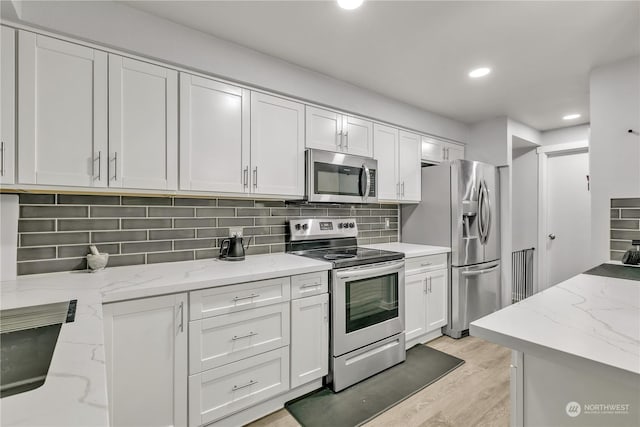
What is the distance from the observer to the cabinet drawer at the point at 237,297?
62.4 inches

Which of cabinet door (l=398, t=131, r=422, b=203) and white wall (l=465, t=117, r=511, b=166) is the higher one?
white wall (l=465, t=117, r=511, b=166)

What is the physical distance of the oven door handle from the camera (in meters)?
2.14

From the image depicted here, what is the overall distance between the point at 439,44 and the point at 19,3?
237cm

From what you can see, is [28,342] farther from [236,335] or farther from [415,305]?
[415,305]

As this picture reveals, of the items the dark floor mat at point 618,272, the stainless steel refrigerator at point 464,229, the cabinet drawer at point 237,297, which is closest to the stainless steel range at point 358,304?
the cabinet drawer at point 237,297

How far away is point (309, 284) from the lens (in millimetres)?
2014

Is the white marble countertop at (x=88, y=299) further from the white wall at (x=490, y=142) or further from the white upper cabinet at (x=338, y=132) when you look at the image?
the white wall at (x=490, y=142)

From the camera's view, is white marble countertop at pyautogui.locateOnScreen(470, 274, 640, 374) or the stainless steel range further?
the stainless steel range

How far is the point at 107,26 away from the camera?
1624 millimetres

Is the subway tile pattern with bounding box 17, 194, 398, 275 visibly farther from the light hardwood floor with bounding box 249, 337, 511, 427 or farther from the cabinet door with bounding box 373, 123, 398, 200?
the light hardwood floor with bounding box 249, 337, 511, 427

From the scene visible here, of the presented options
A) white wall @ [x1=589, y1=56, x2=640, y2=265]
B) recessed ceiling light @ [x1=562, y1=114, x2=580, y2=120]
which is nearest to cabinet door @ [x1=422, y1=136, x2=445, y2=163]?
white wall @ [x1=589, y1=56, x2=640, y2=265]

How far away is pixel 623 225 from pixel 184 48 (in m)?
3.34

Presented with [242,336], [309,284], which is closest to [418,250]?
[309,284]

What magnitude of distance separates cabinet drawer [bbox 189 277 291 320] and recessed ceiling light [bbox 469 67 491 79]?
2.27 meters
